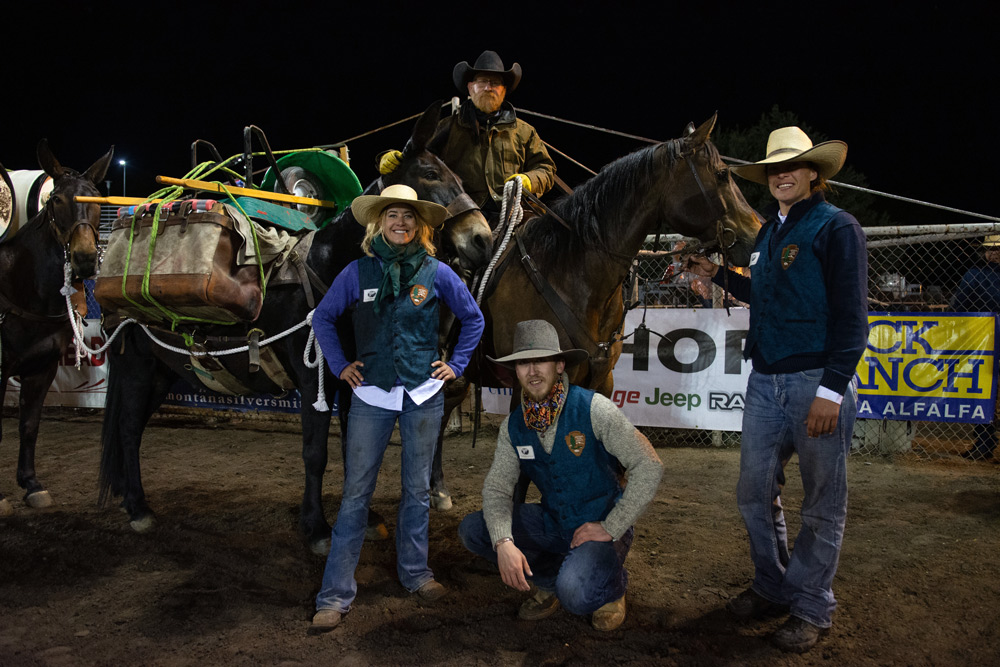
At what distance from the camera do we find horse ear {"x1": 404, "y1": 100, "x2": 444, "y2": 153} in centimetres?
372

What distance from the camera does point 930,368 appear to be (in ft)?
20.0

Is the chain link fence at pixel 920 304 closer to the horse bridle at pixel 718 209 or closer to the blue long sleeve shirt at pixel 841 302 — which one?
the horse bridle at pixel 718 209

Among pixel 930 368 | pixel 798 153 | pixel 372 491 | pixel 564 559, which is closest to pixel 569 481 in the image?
pixel 564 559

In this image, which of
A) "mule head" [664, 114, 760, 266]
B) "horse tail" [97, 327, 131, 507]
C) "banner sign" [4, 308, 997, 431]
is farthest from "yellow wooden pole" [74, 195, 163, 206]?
"banner sign" [4, 308, 997, 431]

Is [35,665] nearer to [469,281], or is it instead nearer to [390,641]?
[390,641]

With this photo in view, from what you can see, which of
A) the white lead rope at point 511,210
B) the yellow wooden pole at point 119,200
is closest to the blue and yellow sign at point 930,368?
the white lead rope at point 511,210

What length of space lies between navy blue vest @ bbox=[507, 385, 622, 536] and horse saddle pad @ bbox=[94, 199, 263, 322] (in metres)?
1.86

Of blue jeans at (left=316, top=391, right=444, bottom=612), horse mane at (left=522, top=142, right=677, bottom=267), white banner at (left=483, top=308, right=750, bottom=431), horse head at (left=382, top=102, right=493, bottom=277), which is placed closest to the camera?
blue jeans at (left=316, top=391, right=444, bottom=612)

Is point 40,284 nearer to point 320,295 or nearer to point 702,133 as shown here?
point 320,295

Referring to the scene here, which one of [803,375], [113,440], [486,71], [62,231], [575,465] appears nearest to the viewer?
[803,375]

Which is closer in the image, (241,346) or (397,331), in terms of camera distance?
(397,331)

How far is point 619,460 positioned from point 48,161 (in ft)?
15.5

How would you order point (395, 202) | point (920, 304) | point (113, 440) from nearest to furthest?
point (395, 202) < point (113, 440) < point (920, 304)

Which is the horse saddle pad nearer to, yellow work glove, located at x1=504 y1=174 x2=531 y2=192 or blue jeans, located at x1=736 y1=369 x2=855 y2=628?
yellow work glove, located at x1=504 y1=174 x2=531 y2=192
